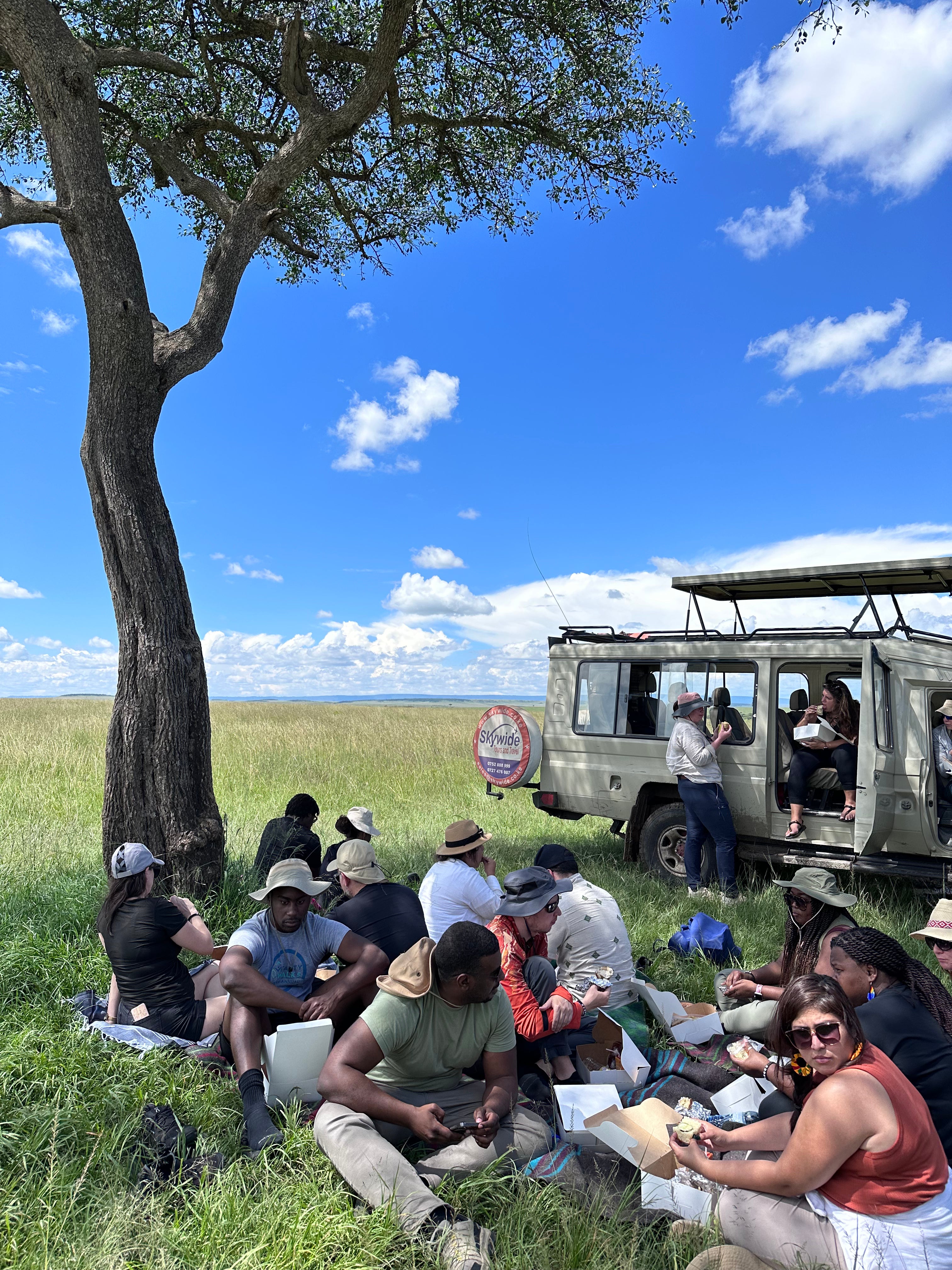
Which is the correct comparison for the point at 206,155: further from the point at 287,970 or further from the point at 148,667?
the point at 287,970

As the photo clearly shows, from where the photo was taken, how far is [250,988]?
364cm

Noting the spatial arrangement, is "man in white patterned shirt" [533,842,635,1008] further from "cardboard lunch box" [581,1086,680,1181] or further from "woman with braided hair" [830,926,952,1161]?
"woman with braided hair" [830,926,952,1161]

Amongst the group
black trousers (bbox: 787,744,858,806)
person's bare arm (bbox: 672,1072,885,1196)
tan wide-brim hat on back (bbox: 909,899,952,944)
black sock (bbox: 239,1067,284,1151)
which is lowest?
black sock (bbox: 239,1067,284,1151)

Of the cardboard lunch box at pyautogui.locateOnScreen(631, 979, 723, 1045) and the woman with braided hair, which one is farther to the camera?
the cardboard lunch box at pyautogui.locateOnScreen(631, 979, 723, 1045)

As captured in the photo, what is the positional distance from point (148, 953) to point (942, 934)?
348 centimetres

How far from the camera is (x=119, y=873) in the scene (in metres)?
4.05

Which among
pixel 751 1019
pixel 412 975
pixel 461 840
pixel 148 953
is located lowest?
pixel 751 1019

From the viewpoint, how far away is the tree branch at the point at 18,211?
6.52 metres

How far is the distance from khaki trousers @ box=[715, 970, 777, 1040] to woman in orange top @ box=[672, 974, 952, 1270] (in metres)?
1.60

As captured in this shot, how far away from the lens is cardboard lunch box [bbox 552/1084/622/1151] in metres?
3.04

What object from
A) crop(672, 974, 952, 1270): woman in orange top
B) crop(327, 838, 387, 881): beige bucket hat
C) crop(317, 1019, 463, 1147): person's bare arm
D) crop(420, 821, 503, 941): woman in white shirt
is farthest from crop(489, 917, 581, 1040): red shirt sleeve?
crop(672, 974, 952, 1270): woman in orange top

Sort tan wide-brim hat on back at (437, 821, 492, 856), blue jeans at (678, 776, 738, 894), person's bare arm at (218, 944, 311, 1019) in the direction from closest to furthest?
person's bare arm at (218, 944, 311, 1019), tan wide-brim hat on back at (437, 821, 492, 856), blue jeans at (678, 776, 738, 894)

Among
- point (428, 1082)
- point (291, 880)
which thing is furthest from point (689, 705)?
point (428, 1082)

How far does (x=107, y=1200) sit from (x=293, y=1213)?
66 cm
